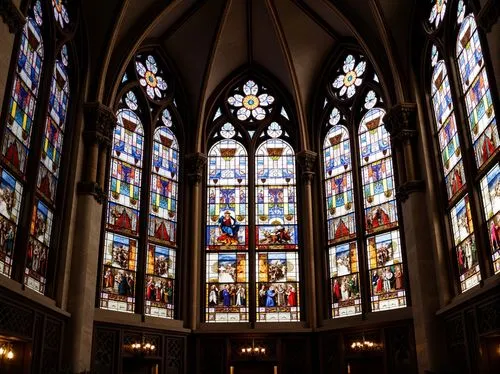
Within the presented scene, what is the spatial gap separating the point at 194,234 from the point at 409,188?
8151 mm

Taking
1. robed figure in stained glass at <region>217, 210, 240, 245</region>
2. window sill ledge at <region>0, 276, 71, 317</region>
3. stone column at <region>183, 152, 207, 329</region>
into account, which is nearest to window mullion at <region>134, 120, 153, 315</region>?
stone column at <region>183, 152, 207, 329</region>

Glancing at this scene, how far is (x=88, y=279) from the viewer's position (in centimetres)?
1950

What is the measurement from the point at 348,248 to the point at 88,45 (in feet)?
38.0

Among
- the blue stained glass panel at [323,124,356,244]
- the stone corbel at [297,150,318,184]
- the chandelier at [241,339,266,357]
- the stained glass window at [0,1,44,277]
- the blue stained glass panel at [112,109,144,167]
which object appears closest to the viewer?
the stained glass window at [0,1,44,277]

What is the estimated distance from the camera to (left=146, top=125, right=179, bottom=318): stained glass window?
22672 millimetres

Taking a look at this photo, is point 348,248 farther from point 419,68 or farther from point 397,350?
point 419,68

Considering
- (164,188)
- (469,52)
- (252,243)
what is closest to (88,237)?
(164,188)

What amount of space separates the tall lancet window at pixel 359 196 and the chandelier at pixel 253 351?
9.42 ft

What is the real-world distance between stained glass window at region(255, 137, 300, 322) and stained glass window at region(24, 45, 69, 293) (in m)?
8.25

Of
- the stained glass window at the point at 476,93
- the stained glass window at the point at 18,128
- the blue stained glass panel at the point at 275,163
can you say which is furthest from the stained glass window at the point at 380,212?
the stained glass window at the point at 18,128

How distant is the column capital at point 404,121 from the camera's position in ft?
68.7

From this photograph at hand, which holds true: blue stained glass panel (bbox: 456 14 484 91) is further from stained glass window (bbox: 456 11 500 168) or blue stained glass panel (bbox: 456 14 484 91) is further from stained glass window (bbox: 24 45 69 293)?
stained glass window (bbox: 24 45 69 293)

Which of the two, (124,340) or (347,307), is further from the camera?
(347,307)

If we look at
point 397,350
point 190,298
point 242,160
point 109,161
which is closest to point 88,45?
point 109,161
